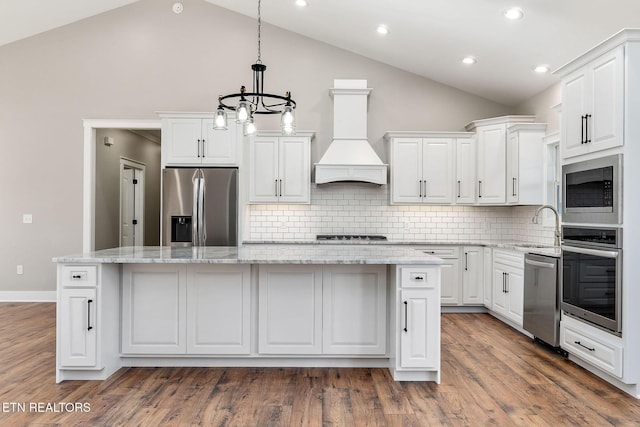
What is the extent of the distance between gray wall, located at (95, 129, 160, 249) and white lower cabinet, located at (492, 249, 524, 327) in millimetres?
5399

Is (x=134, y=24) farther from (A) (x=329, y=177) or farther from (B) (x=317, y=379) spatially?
(B) (x=317, y=379)

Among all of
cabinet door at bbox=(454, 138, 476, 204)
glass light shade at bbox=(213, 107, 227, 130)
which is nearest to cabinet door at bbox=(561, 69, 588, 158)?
cabinet door at bbox=(454, 138, 476, 204)

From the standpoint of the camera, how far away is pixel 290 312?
3557 millimetres

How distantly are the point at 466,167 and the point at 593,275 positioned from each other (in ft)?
9.20

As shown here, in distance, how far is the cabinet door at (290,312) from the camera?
3.55 m

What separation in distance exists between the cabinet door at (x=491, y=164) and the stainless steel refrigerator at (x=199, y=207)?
124 inches

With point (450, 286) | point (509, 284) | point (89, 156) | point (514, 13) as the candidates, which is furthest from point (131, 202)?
point (514, 13)

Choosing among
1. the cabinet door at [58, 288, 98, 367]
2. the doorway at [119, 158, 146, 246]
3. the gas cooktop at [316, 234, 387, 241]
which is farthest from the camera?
the doorway at [119, 158, 146, 246]

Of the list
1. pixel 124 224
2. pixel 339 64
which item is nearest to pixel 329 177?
pixel 339 64

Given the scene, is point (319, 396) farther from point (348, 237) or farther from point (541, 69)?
point (541, 69)

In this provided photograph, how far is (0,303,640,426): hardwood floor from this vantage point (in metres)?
2.72

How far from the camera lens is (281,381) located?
3.32 m

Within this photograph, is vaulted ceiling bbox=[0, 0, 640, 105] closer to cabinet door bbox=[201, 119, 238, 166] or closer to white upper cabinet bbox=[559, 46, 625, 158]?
white upper cabinet bbox=[559, 46, 625, 158]

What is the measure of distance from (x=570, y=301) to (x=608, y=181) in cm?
105
